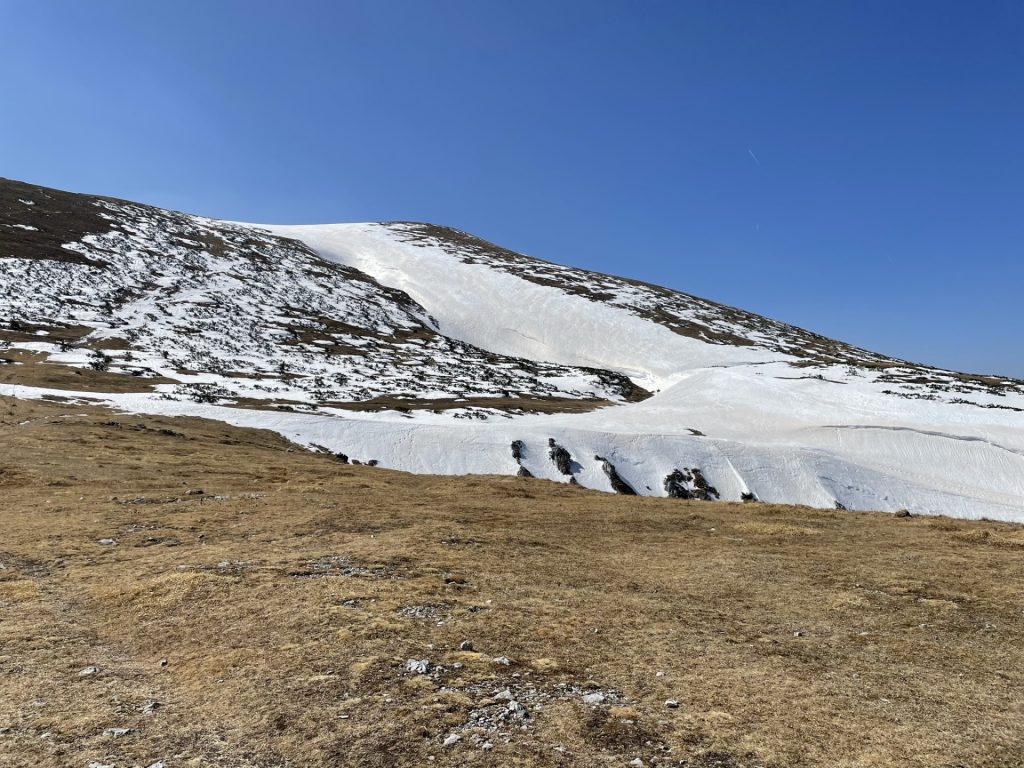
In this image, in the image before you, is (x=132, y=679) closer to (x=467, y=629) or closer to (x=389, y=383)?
(x=467, y=629)

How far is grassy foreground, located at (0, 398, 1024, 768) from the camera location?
26.4ft

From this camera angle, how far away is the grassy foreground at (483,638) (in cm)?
804

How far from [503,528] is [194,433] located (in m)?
29.5

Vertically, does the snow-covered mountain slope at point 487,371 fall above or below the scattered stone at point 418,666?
above

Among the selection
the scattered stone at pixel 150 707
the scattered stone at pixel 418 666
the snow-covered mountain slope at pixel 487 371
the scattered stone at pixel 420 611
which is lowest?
the scattered stone at pixel 150 707

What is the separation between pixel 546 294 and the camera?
146 metres

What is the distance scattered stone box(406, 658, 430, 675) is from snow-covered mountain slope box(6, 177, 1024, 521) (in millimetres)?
33859

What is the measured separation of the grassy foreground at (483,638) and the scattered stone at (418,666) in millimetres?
57

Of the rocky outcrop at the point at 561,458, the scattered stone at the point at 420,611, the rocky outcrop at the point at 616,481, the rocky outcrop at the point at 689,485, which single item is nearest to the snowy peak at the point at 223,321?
the rocky outcrop at the point at 561,458

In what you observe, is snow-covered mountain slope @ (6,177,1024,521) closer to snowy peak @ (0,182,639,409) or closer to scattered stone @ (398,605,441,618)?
snowy peak @ (0,182,639,409)

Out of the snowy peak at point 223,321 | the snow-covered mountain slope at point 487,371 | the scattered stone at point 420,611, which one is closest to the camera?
the scattered stone at point 420,611

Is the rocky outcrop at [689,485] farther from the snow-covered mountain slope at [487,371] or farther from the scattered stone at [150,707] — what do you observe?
the scattered stone at [150,707]

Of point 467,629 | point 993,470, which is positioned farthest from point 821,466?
point 467,629

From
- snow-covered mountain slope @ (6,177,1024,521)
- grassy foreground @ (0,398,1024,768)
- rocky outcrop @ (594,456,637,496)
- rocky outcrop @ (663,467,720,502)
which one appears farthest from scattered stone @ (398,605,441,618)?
rocky outcrop @ (663,467,720,502)
